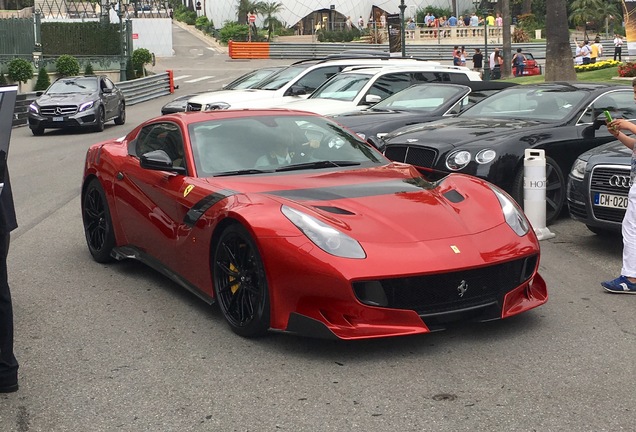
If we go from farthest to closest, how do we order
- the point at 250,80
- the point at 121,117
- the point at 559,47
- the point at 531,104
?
the point at 559,47 → the point at 121,117 → the point at 250,80 → the point at 531,104

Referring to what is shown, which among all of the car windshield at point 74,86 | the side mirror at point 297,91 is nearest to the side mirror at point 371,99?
the side mirror at point 297,91

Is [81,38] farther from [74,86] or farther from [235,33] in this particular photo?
[235,33]

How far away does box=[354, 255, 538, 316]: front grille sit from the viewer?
5160mm

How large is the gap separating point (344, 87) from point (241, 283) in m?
10.7

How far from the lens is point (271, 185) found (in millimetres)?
6082

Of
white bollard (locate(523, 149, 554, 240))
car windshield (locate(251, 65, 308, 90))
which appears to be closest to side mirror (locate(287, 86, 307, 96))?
car windshield (locate(251, 65, 308, 90))

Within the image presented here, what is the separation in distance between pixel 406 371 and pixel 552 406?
2.83 ft

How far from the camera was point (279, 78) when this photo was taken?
20.5 m

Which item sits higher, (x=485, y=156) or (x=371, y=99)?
(x=371, y=99)

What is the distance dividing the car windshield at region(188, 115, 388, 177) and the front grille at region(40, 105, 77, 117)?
59.9 ft

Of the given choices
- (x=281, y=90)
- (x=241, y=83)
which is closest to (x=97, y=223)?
(x=281, y=90)

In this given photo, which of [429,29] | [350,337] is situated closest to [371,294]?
[350,337]

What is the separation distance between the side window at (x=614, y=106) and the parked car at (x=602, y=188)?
6.23ft

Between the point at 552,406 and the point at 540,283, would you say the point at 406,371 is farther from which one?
the point at 540,283
